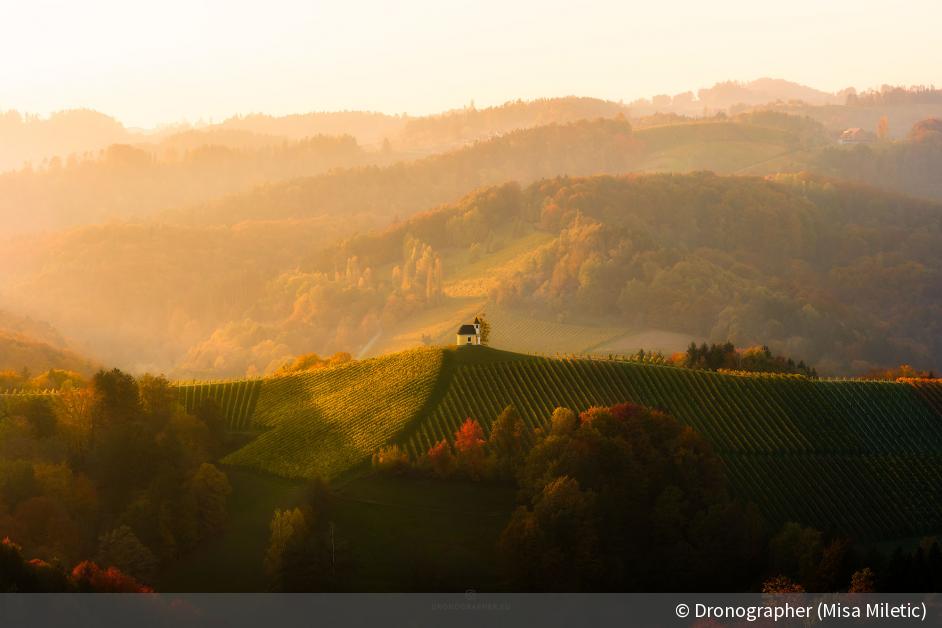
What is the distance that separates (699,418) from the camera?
275ft

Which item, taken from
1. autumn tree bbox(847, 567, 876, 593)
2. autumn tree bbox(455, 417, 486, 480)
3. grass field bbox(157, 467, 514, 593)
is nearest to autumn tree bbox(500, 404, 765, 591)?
grass field bbox(157, 467, 514, 593)

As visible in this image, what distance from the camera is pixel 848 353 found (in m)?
182

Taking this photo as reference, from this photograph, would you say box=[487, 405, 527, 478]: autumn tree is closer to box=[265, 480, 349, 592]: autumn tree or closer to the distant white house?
box=[265, 480, 349, 592]: autumn tree

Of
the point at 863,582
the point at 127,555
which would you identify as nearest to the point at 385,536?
the point at 127,555

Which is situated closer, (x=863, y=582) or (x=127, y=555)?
(x=863, y=582)

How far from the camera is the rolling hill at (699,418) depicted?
76875 millimetres

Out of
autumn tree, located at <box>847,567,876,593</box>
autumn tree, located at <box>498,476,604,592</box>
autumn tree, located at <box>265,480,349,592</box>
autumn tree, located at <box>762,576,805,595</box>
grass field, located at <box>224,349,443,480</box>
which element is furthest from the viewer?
grass field, located at <box>224,349,443,480</box>

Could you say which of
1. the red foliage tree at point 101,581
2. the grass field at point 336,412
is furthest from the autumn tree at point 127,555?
the grass field at point 336,412

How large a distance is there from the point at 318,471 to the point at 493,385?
15.5 metres

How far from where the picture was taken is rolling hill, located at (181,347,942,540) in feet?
252

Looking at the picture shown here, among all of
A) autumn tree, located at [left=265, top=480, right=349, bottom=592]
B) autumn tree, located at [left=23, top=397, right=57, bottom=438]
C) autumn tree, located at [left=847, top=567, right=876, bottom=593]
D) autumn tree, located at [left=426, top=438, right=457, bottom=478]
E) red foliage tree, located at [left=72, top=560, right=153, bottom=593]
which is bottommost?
autumn tree, located at [left=847, top=567, right=876, bottom=593]

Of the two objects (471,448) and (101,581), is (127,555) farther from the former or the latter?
(471,448)

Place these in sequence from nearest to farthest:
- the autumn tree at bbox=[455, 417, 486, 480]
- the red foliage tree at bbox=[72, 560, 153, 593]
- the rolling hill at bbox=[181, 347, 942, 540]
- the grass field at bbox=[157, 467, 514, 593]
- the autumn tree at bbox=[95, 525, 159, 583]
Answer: the red foliage tree at bbox=[72, 560, 153, 593], the autumn tree at bbox=[95, 525, 159, 583], the grass field at bbox=[157, 467, 514, 593], the autumn tree at bbox=[455, 417, 486, 480], the rolling hill at bbox=[181, 347, 942, 540]
